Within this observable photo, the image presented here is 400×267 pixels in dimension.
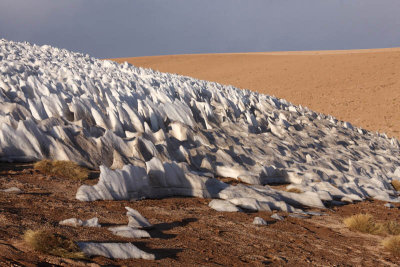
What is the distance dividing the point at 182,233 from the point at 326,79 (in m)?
55.8

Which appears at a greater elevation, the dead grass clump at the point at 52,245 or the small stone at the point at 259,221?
the small stone at the point at 259,221

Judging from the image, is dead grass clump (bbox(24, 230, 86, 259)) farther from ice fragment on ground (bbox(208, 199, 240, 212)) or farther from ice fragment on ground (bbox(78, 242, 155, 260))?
ice fragment on ground (bbox(208, 199, 240, 212))

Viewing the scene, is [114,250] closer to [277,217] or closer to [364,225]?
[277,217]

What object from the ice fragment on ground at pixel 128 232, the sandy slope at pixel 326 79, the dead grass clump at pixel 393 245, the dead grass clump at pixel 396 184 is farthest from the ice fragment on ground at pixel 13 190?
the sandy slope at pixel 326 79

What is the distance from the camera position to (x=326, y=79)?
192 feet

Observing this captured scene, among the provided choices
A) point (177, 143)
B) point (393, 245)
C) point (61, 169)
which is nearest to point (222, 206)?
point (393, 245)

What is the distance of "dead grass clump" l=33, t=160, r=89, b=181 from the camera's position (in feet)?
30.9

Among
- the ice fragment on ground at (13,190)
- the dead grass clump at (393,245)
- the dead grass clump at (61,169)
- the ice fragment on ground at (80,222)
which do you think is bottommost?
the ice fragment on ground at (80,222)

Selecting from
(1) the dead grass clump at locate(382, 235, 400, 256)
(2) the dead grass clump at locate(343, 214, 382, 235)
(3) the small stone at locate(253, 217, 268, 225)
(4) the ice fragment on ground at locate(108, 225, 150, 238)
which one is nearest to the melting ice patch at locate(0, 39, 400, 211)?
(3) the small stone at locate(253, 217, 268, 225)

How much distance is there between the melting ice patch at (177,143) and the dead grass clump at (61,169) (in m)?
0.48

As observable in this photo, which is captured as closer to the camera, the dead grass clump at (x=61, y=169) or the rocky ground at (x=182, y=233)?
the rocky ground at (x=182, y=233)

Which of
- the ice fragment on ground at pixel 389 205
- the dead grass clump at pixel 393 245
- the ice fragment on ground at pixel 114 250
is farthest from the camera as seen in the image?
the ice fragment on ground at pixel 389 205

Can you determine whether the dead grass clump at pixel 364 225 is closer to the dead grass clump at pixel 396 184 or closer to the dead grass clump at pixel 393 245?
the dead grass clump at pixel 393 245

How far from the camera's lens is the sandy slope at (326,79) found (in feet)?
135
